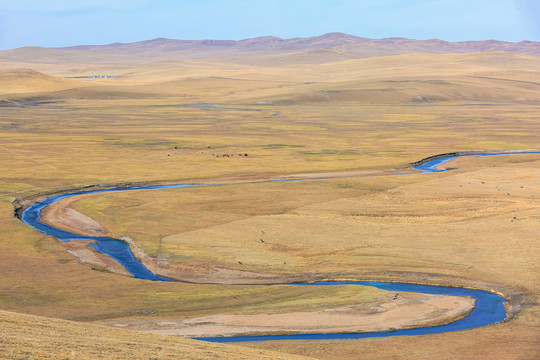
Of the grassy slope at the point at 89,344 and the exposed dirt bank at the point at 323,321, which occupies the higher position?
the grassy slope at the point at 89,344

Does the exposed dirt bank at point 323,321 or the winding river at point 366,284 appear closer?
the winding river at point 366,284

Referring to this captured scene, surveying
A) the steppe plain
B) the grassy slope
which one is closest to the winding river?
the steppe plain

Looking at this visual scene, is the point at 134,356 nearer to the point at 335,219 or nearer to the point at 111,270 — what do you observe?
the point at 111,270

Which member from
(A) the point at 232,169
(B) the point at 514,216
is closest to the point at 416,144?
(A) the point at 232,169

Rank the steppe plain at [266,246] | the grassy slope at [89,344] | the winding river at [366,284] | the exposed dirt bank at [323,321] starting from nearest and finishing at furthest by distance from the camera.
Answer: the grassy slope at [89,344] → the steppe plain at [266,246] → the winding river at [366,284] → the exposed dirt bank at [323,321]

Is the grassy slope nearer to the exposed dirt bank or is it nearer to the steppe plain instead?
the steppe plain

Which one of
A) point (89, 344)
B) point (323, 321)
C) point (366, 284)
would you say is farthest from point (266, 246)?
point (89, 344)

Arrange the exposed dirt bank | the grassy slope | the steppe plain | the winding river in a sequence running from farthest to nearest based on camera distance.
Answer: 1. the exposed dirt bank
2. the winding river
3. the steppe plain
4. the grassy slope

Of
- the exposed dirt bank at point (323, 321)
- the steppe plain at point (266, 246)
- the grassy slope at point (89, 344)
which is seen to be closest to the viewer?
the grassy slope at point (89, 344)

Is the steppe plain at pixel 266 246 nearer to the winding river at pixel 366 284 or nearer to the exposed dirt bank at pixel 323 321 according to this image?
the exposed dirt bank at pixel 323 321

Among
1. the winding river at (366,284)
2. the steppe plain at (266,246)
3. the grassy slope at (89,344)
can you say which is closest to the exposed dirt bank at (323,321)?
the steppe plain at (266,246)

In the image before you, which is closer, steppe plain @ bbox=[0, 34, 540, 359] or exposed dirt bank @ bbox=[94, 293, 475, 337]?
steppe plain @ bbox=[0, 34, 540, 359]
